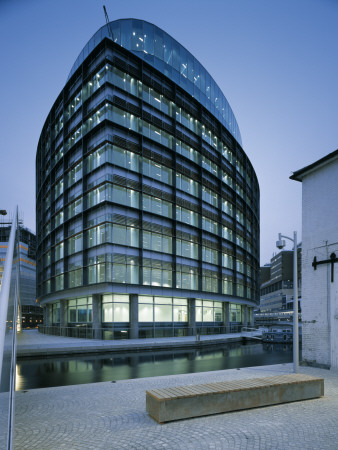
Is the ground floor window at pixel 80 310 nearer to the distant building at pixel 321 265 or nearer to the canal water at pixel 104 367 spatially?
the canal water at pixel 104 367

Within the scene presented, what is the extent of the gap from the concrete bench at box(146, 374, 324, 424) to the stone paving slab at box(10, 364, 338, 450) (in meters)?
0.16

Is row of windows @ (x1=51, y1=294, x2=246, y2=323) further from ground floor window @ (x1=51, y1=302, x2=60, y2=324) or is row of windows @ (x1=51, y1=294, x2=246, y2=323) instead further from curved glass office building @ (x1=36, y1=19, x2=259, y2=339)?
ground floor window @ (x1=51, y1=302, x2=60, y2=324)

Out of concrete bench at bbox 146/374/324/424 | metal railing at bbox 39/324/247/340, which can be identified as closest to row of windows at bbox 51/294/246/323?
metal railing at bbox 39/324/247/340

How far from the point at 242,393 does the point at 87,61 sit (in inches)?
1556

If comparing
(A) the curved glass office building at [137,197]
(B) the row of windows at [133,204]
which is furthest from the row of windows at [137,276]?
(B) the row of windows at [133,204]

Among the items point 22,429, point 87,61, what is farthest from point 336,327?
point 87,61

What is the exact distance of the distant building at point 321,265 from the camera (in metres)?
15.3

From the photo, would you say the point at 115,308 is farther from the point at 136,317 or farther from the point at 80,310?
the point at 80,310

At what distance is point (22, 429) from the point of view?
7523 mm

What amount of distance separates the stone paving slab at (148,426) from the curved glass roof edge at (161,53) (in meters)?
39.2

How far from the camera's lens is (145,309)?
120 ft

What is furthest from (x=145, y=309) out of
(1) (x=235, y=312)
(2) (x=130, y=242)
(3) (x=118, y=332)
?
(1) (x=235, y=312)

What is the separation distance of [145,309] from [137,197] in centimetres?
1190

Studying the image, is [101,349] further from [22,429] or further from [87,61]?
[87,61]
